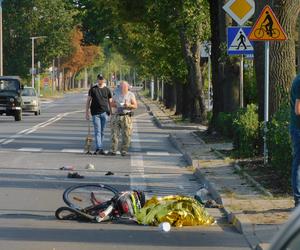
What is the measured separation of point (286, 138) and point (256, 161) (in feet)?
12.7

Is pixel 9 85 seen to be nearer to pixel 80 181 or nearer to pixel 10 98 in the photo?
pixel 10 98

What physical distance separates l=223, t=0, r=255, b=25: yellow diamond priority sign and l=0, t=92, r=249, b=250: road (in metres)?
3.29

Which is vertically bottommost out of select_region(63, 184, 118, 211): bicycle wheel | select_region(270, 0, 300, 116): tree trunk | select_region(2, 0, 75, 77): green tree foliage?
select_region(63, 184, 118, 211): bicycle wheel

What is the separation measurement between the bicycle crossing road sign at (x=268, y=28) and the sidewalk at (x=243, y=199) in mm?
2238

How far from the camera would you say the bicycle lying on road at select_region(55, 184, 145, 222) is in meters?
9.68

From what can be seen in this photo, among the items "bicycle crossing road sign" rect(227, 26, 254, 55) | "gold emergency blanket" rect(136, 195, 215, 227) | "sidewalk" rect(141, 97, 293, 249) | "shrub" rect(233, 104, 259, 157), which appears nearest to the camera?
"sidewalk" rect(141, 97, 293, 249)

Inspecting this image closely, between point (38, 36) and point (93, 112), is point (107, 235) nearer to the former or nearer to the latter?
point (93, 112)

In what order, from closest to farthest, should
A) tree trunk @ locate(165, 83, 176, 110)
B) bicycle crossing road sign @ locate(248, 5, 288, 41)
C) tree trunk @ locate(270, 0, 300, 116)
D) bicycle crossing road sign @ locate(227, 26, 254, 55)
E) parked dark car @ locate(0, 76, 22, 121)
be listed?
1. bicycle crossing road sign @ locate(248, 5, 288, 41)
2. tree trunk @ locate(270, 0, 300, 116)
3. bicycle crossing road sign @ locate(227, 26, 254, 55)
4. parked dark car @ locate(0, 76, 22, 121)
5. tree trunk @ locate(165, 83, 176, 110)

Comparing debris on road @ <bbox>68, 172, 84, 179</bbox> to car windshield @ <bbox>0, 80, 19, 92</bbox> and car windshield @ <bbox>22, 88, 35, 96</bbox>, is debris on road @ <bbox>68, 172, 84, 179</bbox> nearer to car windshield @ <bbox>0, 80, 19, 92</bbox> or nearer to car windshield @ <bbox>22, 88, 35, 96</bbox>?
car windshield @ <bbox>0, 80, 19, 92</bbox>

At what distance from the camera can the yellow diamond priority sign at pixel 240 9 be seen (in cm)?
1700

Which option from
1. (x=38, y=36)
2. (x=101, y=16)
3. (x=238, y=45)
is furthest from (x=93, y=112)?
(x=38, y=36)

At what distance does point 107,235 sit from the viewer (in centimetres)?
880

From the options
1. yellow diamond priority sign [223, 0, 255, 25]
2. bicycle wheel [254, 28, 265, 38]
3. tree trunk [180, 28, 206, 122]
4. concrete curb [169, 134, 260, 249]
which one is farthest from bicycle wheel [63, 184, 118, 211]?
tree trunk [180, 28, 206, 122]

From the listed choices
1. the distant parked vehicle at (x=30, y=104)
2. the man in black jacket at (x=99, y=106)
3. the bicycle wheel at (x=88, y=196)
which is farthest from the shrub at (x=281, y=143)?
the distant parked vehicle at (x=30, y=104)
